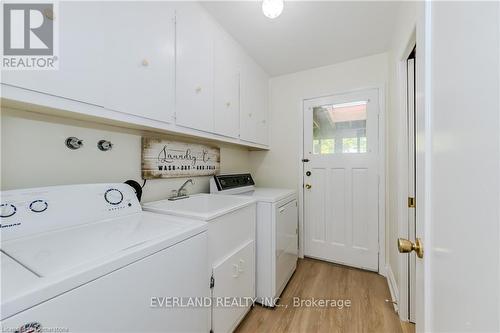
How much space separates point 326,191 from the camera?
2.46 meters

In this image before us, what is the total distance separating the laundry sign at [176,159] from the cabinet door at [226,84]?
12.8 inches

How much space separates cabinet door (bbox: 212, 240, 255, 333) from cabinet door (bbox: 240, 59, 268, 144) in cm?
121

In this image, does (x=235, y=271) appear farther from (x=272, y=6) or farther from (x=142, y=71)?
(x=272, y=6)

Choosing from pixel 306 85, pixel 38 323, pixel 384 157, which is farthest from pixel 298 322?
pixel 306 85

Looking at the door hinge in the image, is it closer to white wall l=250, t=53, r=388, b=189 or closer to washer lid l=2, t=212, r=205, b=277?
washer lid l=2, t=212, r=205, b=277

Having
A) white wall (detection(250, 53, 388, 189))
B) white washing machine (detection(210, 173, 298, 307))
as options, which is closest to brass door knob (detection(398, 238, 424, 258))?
white washing machine (detection(210, 173, 298, 307))

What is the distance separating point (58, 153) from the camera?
103 cm

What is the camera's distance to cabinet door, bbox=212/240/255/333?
46.5 inches

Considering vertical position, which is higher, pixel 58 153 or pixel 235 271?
pixel 58 153

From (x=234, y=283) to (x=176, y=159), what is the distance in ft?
3.50

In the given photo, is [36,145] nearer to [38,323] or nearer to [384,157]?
[38,323]

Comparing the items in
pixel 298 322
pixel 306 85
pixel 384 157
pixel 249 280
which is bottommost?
pixel 298 322

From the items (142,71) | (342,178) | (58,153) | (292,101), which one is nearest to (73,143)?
(58,153)

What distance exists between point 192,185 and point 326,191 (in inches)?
63.9
